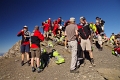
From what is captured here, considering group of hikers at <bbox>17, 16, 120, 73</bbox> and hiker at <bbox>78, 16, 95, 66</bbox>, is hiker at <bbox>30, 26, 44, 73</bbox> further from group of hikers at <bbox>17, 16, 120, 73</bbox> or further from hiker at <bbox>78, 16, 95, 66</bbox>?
hiker at <bbox>78, 16, 95, 66</bbox>

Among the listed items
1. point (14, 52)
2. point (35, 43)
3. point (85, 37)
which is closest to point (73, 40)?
point (85, 37)

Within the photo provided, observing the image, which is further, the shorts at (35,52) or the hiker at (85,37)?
the shorts at (35,52)

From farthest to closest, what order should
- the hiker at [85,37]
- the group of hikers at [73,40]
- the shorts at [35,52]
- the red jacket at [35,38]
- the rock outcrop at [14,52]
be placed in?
the rock outcrop at [14,52], the red jacket at [35,38], the shorts at [35,52], the hiker at [85,37], the group of hikers at [73,40]

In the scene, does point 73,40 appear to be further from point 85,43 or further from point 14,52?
point 14,52

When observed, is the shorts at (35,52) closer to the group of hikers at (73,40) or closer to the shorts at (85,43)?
the group of hikers at (73,40)

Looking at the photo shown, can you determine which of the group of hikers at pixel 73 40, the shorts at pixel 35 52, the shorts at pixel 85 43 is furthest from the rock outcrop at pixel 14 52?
the shorts at pixel 85 43

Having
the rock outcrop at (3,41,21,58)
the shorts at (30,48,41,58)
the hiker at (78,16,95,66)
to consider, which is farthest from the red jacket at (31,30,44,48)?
the rock outcrop at (3,41,21,58)

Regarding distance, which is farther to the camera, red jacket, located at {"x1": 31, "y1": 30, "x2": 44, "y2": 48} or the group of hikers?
red jacket, located at {"x1": 31, "y1": 30, "x2": 44, "y2": 48}

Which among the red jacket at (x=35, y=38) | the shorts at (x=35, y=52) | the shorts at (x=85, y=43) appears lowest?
the shorts at (x=35, y=52)

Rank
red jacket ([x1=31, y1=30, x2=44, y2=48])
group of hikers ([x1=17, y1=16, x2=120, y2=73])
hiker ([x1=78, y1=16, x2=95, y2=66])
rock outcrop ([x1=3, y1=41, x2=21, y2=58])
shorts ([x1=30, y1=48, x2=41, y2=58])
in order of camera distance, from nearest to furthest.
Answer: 1. group of hikers ([x1=17, y1=16, x2=120, y2=73])
2. hiker ([x1=78, y1=16, x2=95, y2=66])
3. shorts ([x1=30, y1=48, x2=41, y2=58])
4. red jacket ([x1=31, y1=30, x2=44, y2=48])
5. rock outcrop ([x1=3, y1=41, x2=21, y2=58])

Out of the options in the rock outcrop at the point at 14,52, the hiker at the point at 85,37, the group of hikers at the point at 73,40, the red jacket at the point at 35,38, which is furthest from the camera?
the rock outcrop at the point at 14,52

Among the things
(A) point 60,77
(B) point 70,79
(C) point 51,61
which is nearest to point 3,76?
(C) point 51,61

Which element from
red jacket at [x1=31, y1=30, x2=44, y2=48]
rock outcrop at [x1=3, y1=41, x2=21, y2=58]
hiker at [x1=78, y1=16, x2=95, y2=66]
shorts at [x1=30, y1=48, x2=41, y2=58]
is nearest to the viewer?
hiker at [x1=78, y1=16, x2=95, y2=66]

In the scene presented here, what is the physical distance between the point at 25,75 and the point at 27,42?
10.8 feet
